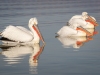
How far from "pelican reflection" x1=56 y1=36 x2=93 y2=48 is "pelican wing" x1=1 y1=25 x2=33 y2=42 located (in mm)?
1015

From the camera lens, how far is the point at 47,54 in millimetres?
10562

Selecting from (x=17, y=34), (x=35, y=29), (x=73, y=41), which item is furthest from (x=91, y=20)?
(x=17, y=34)

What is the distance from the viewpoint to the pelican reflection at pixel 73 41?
1211cm

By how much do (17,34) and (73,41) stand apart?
1.70 m

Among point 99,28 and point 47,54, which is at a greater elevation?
point 99,28

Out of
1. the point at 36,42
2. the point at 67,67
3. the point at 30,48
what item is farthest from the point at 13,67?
the point at 36,42

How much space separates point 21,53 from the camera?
10852 mm

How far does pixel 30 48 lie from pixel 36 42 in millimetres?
799

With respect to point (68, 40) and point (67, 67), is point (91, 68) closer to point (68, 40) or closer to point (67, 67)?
point (67, 67)

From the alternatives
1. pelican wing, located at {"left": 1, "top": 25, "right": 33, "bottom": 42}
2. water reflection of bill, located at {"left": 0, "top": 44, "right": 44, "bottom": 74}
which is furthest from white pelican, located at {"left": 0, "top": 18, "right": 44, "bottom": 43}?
water reflection of bill, located at {"left": 0, "top": 44, "right": 44, "bottom": 74}

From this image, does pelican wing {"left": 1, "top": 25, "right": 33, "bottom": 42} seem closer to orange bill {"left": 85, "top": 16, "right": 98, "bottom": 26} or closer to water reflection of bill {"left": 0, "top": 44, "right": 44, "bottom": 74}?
water reflection of bill {"left": 0, "top": 44, "right": 44, "bottom": 74}

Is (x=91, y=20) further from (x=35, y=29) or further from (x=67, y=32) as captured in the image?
(x=35, y=29)

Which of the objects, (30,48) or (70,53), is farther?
(30,48)

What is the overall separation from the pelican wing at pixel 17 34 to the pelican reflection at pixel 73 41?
1.02m
